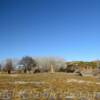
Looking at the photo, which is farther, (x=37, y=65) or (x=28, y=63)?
(x=37, y=65)

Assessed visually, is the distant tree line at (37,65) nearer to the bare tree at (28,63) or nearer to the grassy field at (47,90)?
the bare tree at (28,63)

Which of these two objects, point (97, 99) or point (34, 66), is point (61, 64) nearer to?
point (34, 66)

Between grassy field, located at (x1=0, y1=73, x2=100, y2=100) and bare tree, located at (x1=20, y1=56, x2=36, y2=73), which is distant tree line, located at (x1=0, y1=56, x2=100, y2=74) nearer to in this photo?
bare tree, located at (x1=20, y1=56, x2=36, y2=73)

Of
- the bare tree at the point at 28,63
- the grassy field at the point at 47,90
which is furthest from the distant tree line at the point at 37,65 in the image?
the grassy field at the point at 47,90

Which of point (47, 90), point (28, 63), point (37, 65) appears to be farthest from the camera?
point (37, 65)

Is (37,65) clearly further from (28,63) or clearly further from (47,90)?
(47,90)

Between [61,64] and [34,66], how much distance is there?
1039 cm

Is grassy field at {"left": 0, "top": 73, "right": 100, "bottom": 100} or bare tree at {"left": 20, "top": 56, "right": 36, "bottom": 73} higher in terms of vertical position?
bare tree at {"left": 20, "top": 56, "right": 36, "bottom": 73}

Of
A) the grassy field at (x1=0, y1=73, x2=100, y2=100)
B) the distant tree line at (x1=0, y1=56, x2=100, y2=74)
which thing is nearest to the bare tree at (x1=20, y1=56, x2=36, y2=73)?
the distant tree line at (x1=0, y1=56, x2=100, y2=74)

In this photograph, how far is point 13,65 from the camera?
83562 mm

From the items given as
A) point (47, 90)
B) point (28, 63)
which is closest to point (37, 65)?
point (28, 63)

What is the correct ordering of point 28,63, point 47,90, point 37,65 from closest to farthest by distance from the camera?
point 47,90
point 28,63
point 37,65

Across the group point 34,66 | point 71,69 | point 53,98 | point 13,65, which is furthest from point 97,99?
point 13,65

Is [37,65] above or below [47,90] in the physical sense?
above
